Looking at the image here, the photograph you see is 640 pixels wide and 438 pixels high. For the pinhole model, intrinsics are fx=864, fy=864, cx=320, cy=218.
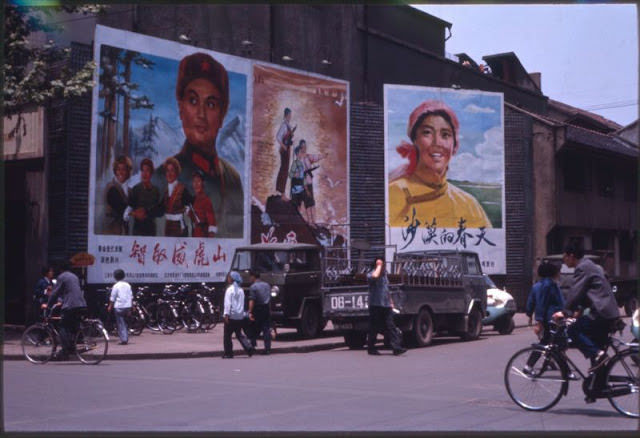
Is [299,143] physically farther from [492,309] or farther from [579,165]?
[579,165]

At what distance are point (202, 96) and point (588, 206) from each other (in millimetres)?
21064

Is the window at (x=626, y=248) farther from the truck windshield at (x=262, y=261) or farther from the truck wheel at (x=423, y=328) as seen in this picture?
the truck windshield at (x=262, y=261)

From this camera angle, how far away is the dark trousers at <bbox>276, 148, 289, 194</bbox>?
2948 centimetres

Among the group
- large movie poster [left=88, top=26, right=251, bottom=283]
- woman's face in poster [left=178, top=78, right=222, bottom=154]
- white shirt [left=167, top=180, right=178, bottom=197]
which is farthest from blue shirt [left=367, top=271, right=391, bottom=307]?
woman's face in poster [left=178, top=78, right=222, bottom=154]

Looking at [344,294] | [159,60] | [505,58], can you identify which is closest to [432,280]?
[344,294]

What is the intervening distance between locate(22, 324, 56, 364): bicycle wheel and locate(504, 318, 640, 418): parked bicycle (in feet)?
30.5

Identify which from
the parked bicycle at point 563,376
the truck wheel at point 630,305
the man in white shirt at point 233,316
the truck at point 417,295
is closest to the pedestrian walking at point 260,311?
the man in white shirt at point 233,316

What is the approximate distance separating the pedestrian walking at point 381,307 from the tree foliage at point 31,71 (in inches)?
323

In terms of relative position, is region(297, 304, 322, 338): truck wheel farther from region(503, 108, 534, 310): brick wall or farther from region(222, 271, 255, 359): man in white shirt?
region(503, 108, 534, 310): brick wall

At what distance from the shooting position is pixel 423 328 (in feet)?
65.6

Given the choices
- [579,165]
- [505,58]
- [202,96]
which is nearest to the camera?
[202,96]

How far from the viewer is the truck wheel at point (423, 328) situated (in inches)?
775

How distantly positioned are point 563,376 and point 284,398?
138 inches

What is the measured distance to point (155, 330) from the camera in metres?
23.4
